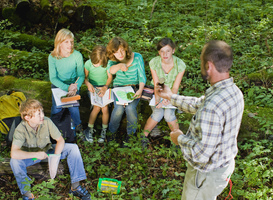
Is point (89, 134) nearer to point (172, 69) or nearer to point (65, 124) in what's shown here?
point (65, 124)

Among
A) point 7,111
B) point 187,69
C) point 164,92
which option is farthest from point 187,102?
point 187,69

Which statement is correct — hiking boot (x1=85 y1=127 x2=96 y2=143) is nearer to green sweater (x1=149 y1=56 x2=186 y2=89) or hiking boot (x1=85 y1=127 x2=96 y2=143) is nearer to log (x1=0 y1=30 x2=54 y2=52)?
green sweater (x1=149 y1=56 x2=186 y2=89)

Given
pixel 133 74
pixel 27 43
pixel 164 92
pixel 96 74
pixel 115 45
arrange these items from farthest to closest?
pixel 27 43
pixel 96 74
pixel 133 74
pixel 115 45
pixel 164 92

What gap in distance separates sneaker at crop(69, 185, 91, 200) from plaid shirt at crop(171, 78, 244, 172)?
5.92 ft

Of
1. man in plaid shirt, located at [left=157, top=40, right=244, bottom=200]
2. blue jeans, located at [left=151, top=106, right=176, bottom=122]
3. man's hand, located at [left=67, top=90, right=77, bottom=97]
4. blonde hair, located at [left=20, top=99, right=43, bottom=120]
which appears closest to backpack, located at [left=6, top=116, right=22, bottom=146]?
blonde hair, located at [left=20, top=99, right=43, bottom=120]

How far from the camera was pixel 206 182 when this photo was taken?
2.26m

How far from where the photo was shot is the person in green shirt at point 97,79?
13.7 feet

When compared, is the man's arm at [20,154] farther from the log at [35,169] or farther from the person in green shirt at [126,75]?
the person in green shirt at [126,75]

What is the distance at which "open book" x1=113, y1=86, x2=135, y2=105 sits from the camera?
3.95 metres

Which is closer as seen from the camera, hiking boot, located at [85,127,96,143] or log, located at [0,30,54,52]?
hiking boot, located at [85,127,96,143]

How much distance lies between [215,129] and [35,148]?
8.09 feet

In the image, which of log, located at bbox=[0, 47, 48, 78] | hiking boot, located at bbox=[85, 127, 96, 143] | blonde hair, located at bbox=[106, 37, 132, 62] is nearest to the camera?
blonde hair, located at bbox=[106, 37, 132, 62]

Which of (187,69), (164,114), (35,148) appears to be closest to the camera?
(35,148)

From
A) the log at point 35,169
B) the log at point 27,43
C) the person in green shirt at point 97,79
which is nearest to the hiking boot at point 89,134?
the person in green shirt at point 97,79
